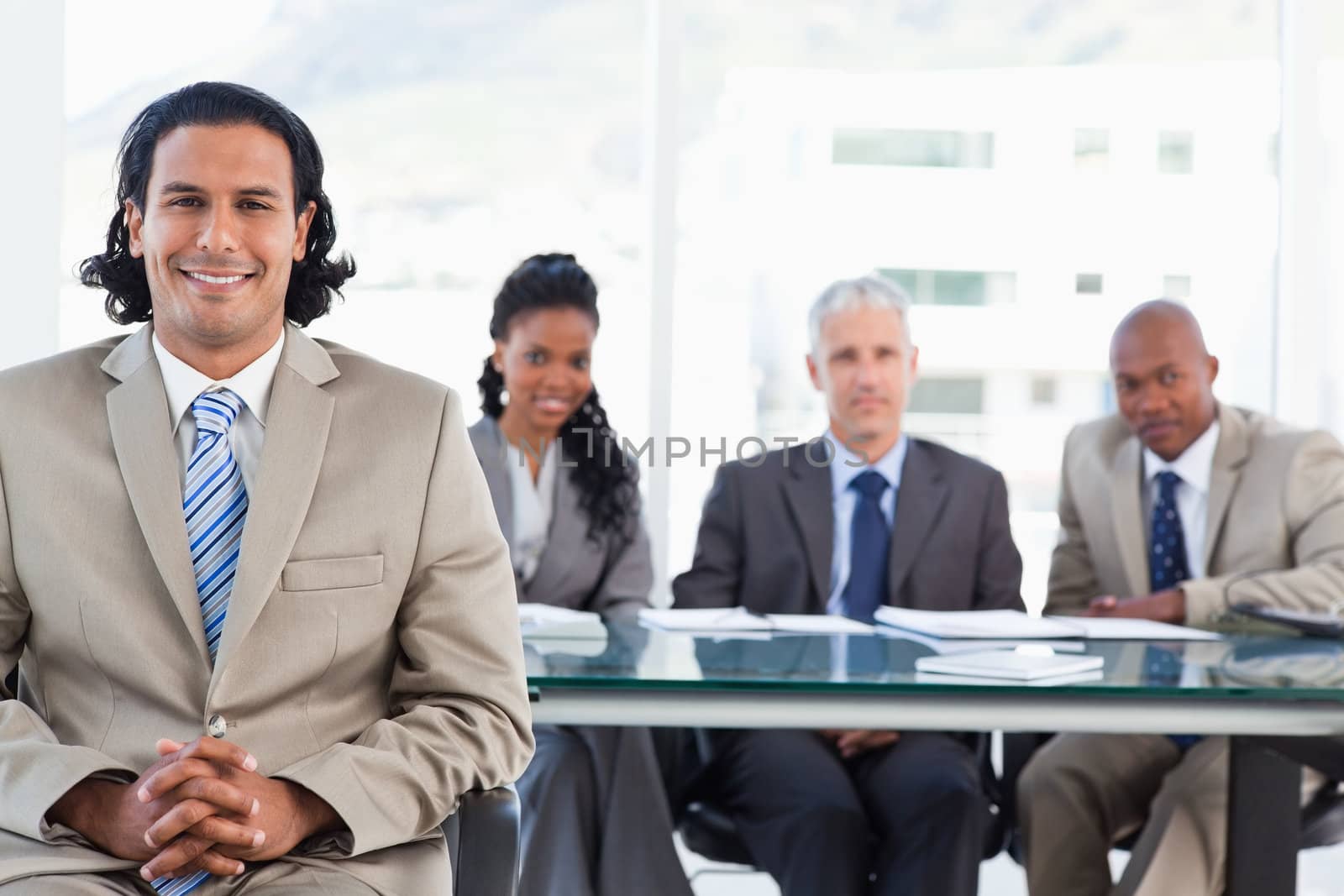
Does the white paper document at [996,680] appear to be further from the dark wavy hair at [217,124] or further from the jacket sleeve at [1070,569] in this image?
the jacket sleeve at [1070,569]

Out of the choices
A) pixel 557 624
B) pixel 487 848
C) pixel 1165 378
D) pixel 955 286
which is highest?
pixel 955 286

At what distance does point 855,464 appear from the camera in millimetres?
3324

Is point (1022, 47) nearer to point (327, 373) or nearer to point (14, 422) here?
point (327, 373)

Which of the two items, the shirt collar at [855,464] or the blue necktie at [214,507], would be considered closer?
the blue necktie at [214,507]

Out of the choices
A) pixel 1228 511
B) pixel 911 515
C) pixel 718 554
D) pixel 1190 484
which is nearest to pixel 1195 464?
pixel 1190 484

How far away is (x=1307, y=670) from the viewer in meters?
2.33

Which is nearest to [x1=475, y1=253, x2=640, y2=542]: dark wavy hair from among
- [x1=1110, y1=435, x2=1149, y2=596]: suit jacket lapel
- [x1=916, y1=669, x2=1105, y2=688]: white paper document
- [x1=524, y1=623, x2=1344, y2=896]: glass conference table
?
[x1=524, y1=623, x2=1344, y2=896]: glass conference table

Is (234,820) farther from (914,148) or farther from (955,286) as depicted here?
(914,148)

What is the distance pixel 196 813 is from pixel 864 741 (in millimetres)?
1592

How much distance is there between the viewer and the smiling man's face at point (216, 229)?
5.73 feet

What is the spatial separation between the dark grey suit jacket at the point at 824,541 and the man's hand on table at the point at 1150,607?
8.6 inches

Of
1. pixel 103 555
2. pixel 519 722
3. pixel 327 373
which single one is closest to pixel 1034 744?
pixel 519 722

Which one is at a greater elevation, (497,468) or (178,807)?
(497,468)

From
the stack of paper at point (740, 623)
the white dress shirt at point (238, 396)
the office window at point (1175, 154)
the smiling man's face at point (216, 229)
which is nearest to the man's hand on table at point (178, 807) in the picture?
the white dress shirt at point (238, 396)
